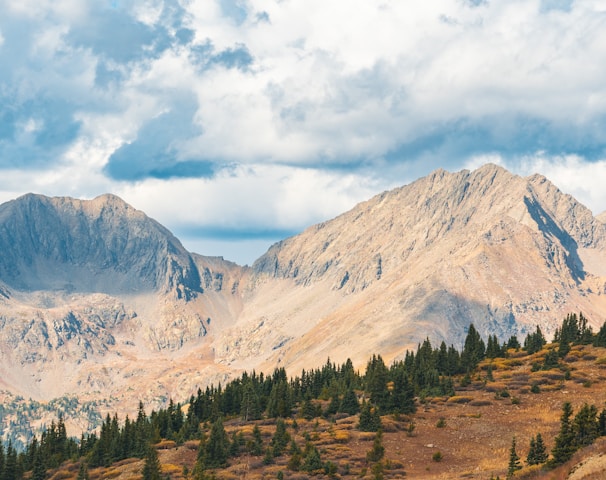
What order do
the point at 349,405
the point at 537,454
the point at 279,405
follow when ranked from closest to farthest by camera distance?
the point at 537,454
the point at 349,405
the point at 279,405

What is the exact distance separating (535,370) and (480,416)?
1177 inches

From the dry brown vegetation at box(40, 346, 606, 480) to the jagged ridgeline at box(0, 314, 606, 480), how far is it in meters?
0.97

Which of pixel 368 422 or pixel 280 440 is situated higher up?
pixel 368 422

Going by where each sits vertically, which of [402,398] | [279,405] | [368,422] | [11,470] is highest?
[402,398]

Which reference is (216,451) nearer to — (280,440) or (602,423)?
(280,440)

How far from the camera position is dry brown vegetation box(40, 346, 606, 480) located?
77688 mm

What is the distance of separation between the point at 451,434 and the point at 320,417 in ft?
110

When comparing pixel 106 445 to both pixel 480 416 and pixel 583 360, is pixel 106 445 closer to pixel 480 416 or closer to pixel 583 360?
pixel 480 416

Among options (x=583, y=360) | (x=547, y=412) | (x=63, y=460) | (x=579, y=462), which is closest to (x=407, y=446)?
(x=547, y=412)

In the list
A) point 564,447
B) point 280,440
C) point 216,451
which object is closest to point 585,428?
point 564,447

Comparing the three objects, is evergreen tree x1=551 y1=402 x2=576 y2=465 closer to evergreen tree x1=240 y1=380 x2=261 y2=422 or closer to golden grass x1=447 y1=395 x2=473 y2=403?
golden grass x1=447 y1=395 x2=473 y2=403

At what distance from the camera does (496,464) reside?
239ft

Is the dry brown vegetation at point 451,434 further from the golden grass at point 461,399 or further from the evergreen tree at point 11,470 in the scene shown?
the evergreen tree at point 11,470

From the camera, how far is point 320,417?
119 m
